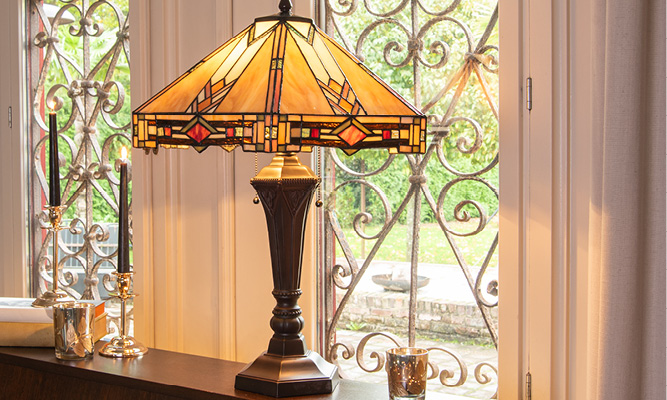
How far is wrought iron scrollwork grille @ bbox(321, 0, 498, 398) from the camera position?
4.76ft

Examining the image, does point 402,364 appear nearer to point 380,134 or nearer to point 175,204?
point 380,134

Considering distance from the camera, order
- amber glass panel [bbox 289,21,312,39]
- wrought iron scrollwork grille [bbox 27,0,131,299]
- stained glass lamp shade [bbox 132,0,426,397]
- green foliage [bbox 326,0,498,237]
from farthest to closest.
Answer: wrought iron scrollwork grille [bbox 27,0,131,299], green foliage [bbox 326,0,498,237], amber glass panel [bbox 289,21,312,39], stained glass lamp shade [bbox 132,0,426,397]

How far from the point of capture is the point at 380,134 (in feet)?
3.56

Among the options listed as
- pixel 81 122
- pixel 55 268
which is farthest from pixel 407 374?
pixel 81 122

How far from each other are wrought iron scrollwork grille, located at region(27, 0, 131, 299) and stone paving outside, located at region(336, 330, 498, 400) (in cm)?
82

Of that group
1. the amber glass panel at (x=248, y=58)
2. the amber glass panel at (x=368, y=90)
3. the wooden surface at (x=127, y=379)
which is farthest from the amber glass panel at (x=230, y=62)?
the wooden surface at (x=127, y=379)

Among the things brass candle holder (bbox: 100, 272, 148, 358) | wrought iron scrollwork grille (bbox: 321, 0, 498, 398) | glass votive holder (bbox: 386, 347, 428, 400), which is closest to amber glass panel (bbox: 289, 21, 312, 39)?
wrought iron scrollwork grille (bbox: 321, 0, 498, 398)

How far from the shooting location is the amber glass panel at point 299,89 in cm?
105

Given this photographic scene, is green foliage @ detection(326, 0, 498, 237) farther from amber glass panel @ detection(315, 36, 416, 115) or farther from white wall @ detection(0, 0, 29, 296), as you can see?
white wall @ detection(0, 0, 29, 296)

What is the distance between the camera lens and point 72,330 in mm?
1515

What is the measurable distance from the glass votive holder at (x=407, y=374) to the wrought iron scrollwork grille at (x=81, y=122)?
1.12 metres

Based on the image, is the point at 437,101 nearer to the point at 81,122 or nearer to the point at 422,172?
the point at 422,172

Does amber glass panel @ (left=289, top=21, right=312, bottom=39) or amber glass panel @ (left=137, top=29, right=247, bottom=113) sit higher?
amber glass panel @ (left=289, top=21, right=312, bottom=39)

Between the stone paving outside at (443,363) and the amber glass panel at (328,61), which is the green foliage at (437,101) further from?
the amber glass panel at (328,61)
